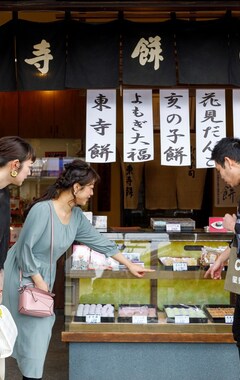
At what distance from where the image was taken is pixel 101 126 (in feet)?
17.4

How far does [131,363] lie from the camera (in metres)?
4.72

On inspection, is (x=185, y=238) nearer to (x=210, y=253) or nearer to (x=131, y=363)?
(x=210, y=253)

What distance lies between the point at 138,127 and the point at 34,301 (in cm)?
238

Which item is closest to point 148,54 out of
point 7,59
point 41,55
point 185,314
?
point 41,55

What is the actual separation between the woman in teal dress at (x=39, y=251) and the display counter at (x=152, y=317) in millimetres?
956

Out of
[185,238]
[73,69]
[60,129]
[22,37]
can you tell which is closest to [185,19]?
[73,69]

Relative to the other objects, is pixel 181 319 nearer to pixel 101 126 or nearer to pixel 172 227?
pixel 172 227

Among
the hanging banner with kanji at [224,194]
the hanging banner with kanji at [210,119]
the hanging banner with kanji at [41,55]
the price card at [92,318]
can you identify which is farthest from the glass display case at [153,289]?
the hanging banner with kanji at [224,194]

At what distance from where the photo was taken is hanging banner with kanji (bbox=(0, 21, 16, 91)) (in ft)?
16.6

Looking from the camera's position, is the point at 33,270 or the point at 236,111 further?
the point at 236,111

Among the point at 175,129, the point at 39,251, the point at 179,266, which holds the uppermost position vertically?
the point at 175,129

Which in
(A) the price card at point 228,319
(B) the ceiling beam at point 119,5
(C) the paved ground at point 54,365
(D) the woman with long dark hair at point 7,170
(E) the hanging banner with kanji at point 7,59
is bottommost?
(C) the paved ground at point 54,365

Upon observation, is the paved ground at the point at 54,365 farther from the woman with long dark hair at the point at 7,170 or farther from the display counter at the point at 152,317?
the woman with long dark hair at the point at 7,170

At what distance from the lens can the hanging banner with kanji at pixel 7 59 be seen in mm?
5051
